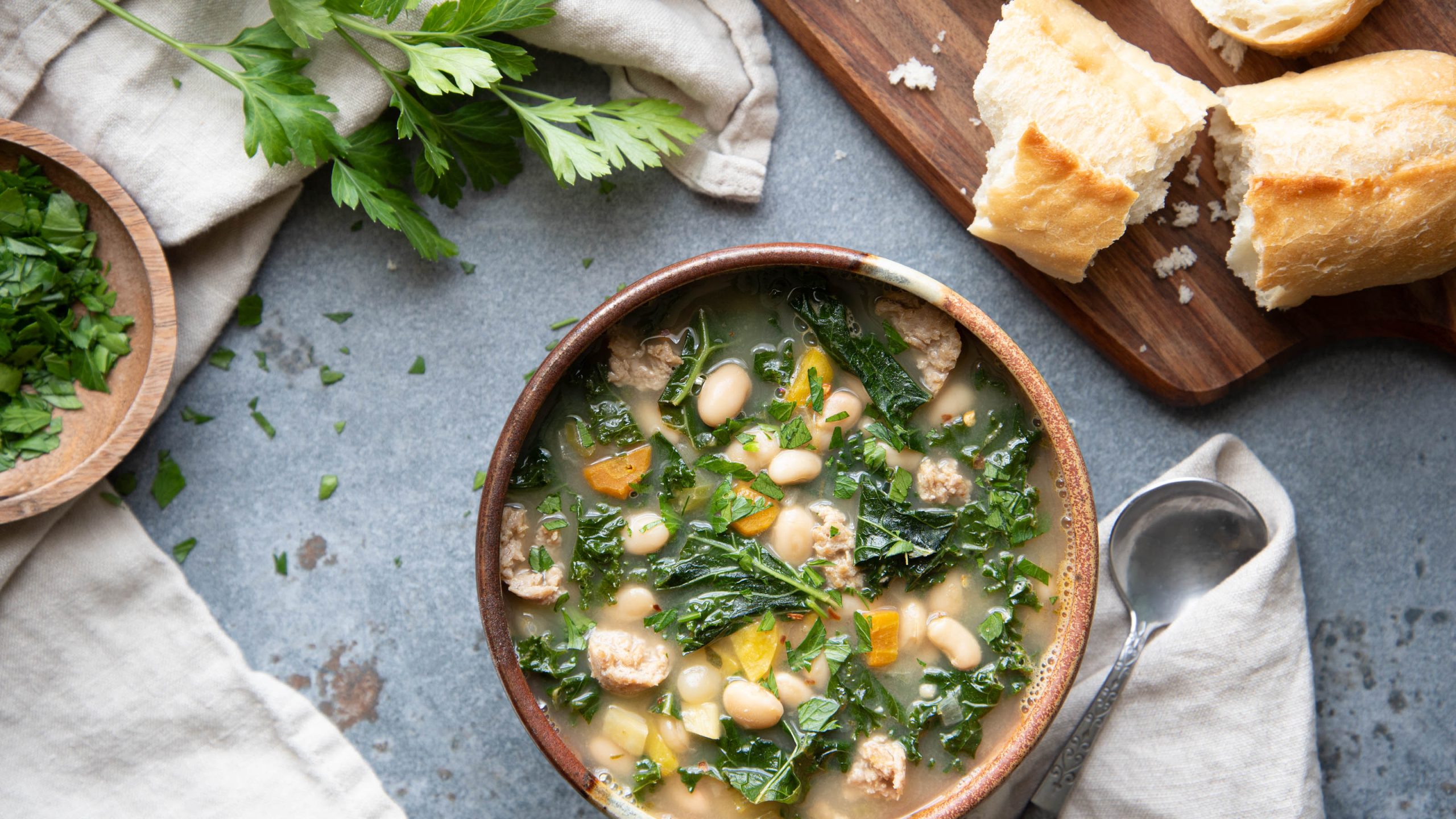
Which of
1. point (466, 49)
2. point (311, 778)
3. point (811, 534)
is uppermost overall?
point (466, 49)

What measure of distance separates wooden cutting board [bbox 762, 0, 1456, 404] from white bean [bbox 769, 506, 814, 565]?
31.7 inches

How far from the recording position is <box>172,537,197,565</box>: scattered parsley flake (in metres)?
2.29

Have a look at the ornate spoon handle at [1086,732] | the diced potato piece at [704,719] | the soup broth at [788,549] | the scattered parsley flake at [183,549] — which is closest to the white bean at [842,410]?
the soup broth at [788,549]

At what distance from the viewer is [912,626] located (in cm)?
200

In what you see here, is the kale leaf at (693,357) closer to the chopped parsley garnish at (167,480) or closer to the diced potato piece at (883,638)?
the diced potato piece at (883,638)

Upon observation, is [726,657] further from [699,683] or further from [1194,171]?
[1194,171]

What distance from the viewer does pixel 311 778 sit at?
2.24 meters

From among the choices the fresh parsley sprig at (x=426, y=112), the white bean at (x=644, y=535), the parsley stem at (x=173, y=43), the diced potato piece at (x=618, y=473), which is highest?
the parsley stem at (x=173, y=43)

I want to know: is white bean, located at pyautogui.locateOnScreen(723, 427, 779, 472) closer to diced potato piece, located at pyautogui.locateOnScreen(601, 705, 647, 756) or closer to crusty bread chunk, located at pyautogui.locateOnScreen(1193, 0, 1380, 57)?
Answer: diced potato piece, located at pyautogui.locateOnScreen(601, 705, 647, 756)

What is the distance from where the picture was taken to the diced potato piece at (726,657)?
203 cm

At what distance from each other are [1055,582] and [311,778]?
5.96 ft

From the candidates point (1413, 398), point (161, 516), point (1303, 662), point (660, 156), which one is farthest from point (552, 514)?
point (1413, 398)

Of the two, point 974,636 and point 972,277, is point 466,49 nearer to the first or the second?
point 972,277

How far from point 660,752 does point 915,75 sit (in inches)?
64.8
